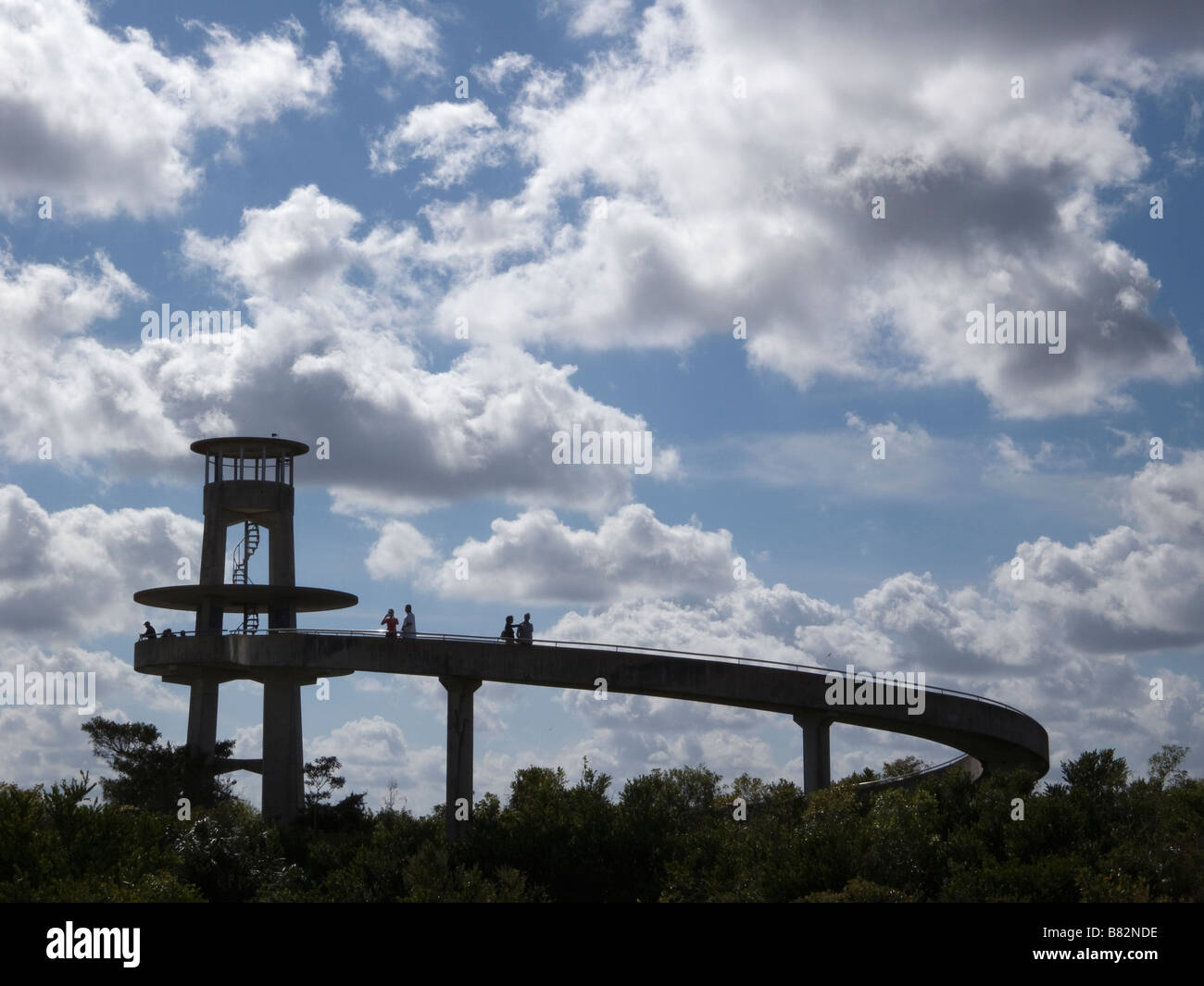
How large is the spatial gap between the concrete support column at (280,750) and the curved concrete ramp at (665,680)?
502 centimetres

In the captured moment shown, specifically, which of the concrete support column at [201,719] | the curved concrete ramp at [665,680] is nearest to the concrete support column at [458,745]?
the curved concrete ramp at [665,680]

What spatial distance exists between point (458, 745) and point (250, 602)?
1692cm

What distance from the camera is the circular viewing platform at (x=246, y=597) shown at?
196 ft

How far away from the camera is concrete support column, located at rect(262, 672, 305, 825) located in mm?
57438

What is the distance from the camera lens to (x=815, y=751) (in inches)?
1844

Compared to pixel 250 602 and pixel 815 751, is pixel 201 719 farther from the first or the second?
pixel 815 751

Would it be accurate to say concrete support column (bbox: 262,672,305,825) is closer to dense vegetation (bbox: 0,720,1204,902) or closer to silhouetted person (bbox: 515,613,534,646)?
dense vegetation (bbox: 0,720,1204,902)

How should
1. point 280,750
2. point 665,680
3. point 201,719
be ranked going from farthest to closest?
point 201,719
point 280,750
point 665,680

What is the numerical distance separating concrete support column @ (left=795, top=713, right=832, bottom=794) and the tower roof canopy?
2769cm

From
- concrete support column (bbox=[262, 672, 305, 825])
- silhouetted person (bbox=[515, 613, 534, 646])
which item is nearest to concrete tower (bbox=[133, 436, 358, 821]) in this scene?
concrete support column (bbox=[262, 672, 305, 825])

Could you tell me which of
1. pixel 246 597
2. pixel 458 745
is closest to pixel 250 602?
pixel 246 597
